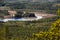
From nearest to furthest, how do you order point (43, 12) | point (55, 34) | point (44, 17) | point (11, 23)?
point (55, 34), point (11, 23), point (44, 17), point (43, 12)

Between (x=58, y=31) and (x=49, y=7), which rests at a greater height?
(x=58, y=31)

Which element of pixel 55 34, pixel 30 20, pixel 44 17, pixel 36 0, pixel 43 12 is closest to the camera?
pixel 55 34

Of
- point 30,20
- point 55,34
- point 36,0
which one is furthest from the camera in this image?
point 36,0

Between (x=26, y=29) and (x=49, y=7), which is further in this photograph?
(x=49, y=7)

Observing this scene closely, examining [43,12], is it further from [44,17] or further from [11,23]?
[11,23]

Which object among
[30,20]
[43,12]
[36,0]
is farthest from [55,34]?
[36,0]

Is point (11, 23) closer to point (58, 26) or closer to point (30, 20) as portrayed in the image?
point (30, 20)

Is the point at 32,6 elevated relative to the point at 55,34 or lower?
lower

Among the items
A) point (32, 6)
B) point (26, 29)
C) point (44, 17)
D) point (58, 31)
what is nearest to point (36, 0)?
point (32, 6)

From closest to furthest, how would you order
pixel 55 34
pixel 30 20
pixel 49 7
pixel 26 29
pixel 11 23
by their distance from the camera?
pixel 55 34
pixel 26 29
pixel 11 23
pixel 30 20
pixel 49 7
